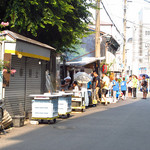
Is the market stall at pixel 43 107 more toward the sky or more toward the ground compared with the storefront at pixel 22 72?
more toward the ground

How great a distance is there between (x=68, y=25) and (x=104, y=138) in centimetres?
859

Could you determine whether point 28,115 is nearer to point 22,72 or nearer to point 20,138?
point 22,72

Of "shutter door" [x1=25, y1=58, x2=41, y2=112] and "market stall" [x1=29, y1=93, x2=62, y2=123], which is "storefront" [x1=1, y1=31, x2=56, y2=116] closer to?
"shutter door" [x1=25, y1=58, x2=41, y2=112]

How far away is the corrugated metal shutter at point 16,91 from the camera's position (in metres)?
12.5

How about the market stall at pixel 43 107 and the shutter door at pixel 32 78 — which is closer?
the market stall at pixel 43 107

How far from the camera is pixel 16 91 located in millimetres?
13164

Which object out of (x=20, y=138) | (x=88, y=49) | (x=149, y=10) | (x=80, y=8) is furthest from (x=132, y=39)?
(x=20, y=138)

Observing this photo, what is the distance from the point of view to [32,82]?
14945mm

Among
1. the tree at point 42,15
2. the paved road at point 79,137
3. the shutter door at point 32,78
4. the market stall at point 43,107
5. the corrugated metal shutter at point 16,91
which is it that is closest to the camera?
the paved road at point 79,137

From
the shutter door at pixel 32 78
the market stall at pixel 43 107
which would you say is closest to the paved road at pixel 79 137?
the market stall at pixel 43 107

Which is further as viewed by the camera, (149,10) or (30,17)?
(149,10)

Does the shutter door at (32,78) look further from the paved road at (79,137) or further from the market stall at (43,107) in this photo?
the paved road at (79,137)

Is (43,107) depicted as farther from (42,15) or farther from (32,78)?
(42,15)

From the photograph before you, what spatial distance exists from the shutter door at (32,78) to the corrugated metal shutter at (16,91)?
0.45 metres
